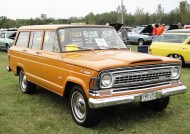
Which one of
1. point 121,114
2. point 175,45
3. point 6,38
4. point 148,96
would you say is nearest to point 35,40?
point 121,114

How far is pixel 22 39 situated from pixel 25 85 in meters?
1.26

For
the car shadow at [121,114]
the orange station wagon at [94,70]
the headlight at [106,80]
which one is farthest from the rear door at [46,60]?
the headlight at [106,80]

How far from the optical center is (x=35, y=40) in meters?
7.63

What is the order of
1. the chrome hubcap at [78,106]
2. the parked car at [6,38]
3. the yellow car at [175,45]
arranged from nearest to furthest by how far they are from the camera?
1. the chrome hubcap at [78,106]
2. the yellow car at [175,45]
3. the parked car at [6,38]

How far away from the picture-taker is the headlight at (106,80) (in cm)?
505

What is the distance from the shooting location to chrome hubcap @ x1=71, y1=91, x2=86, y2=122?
5.57 meters

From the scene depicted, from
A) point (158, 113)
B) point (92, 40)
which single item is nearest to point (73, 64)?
point (92, 40)

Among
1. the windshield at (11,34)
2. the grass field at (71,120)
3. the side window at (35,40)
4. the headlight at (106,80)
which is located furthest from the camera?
the windshield at (11,34)

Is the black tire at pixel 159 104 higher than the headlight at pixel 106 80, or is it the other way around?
the headlight at pixel 106 80

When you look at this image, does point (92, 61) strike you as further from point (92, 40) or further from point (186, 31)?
point (186, 31)

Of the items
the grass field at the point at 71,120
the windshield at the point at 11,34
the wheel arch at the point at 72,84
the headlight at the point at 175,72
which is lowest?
the grass field at the point at 71,120

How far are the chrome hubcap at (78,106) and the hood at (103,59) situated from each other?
2.02ft

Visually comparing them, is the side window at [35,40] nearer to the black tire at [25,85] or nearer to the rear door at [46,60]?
the rear door at [46,60]

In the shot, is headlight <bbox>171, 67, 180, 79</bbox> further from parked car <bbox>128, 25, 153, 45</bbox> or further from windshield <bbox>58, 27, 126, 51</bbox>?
parked car <bbox>128, 25, 153, 45</bbox>
